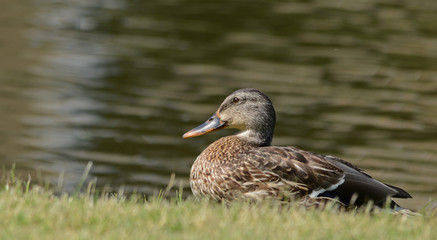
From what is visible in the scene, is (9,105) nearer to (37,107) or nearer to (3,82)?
(37,107)

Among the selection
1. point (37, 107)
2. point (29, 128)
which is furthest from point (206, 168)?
point (37, 107)

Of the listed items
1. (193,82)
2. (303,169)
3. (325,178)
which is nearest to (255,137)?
(303,169)

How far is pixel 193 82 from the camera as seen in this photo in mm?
17234

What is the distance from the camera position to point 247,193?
689 cm

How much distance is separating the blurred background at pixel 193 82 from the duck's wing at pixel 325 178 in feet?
14.9

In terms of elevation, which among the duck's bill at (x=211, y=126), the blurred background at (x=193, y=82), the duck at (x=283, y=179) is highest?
the duck's bill at (x=211, y=126)

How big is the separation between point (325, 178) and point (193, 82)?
34.5ft

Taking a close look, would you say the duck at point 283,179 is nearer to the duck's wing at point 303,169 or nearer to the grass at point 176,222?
the duck's wing at point 303,169

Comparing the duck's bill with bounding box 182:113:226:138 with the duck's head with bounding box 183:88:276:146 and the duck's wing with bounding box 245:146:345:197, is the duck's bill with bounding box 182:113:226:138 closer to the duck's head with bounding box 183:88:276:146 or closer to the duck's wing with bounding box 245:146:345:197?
the duck's head with bounding box 183:88:276:146

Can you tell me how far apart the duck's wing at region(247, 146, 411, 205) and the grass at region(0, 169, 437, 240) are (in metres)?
0.85

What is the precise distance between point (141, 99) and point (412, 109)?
5.05 meters

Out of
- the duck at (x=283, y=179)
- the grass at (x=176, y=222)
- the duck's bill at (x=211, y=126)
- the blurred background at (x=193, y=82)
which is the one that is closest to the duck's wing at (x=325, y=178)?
the duck at (x=283, y=179)

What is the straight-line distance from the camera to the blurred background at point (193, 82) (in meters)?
13.1

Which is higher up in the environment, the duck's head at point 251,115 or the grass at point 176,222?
the duck's head at point 251,115
